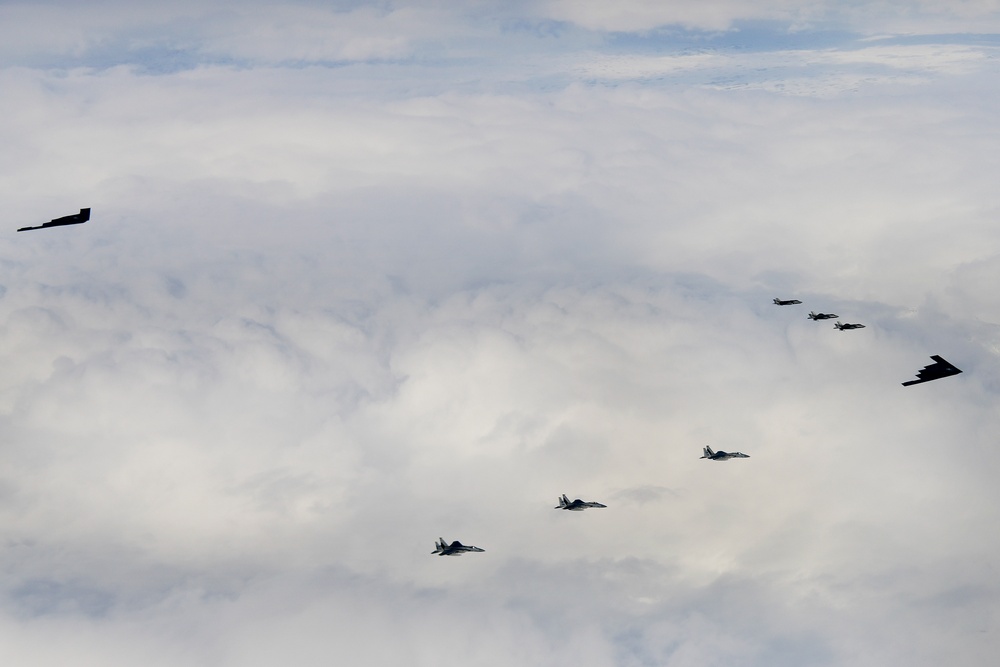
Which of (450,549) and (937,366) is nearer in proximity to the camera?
(937,366)

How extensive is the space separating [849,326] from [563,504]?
182ft

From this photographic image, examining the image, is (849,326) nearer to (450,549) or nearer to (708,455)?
(708,455)

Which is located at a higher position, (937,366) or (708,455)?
(937,366)

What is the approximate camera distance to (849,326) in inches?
5832

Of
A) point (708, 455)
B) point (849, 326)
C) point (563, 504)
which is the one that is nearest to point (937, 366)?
point (849, 326)

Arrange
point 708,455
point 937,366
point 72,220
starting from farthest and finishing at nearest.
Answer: point 708,455 → point 72,220 → point 937,366

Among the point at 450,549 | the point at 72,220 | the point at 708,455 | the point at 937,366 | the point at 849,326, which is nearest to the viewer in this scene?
the point at 937,366

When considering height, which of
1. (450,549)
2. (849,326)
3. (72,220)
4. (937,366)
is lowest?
(450,549)

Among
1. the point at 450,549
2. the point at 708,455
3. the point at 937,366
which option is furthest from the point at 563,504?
the point at 937,366

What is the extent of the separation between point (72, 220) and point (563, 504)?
102645 millimetres

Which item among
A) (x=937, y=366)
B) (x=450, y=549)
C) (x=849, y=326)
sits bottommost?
(x=450, y=549)

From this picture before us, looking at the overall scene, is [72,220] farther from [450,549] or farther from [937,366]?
[450,549]

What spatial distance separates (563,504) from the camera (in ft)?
552

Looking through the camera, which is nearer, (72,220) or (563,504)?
(72,220)
